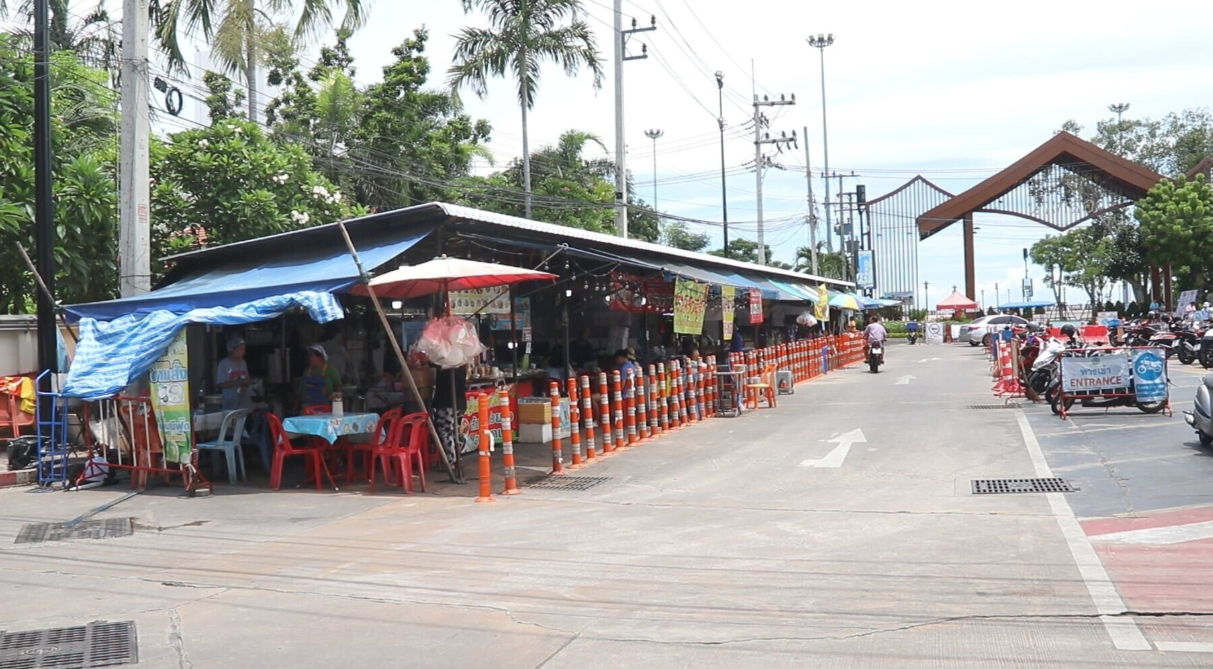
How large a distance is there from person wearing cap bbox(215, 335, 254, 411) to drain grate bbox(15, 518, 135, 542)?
293 cm

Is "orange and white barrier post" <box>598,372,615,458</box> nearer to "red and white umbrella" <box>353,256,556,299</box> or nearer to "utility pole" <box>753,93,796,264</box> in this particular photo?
"red and white umbrella" <box>353,256,556,299</box>

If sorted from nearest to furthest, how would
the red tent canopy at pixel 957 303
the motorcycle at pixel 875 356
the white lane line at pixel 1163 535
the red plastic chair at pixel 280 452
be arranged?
the white lane line at pixel 1163 535, the red plastic chair at pixel 280 452, the motorcycle at pixel 875 356, the red tent canopy at pixel 957 303

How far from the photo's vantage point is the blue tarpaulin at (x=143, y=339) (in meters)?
11.9

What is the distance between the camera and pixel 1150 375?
15727mm

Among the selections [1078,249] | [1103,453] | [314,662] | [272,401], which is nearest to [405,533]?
[314,662]

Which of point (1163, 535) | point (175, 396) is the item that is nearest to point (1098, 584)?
point (1163, 535)

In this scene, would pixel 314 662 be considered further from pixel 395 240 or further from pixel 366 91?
pixel 366 91

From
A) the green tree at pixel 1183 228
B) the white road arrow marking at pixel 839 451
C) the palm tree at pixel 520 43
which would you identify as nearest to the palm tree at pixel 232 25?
the palm tree at pixel 520 43

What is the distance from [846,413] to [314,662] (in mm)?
14353

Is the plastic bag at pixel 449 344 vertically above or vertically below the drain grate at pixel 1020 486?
above

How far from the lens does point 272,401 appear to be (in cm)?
1589

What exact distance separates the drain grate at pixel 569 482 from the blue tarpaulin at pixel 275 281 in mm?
3327

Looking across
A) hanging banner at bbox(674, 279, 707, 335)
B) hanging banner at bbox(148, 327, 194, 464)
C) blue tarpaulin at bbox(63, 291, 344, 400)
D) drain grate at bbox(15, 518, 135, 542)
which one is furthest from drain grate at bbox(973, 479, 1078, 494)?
hanging banner at bbox(148, 327, 194, 464)

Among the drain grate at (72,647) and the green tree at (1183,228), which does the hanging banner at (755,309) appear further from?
the green tree at (1183,228)
